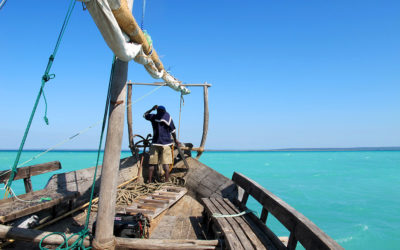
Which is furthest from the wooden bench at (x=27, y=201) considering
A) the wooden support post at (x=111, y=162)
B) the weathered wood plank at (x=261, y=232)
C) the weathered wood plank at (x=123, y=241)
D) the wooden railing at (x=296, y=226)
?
the wooden railing at (x=296, y=226)

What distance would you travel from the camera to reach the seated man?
5.69 metres

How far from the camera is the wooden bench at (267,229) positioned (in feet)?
5.99

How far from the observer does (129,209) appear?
4.02 metres

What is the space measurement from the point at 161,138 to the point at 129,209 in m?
2.03

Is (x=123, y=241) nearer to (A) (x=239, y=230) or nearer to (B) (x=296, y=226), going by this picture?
(A) (x=239, y=230)

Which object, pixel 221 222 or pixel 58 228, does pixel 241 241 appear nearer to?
pixel 221 222

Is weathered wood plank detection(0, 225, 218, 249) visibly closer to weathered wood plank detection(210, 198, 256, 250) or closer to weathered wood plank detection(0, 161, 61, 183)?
weathered wood plank detection(210, 198, 256, 250)

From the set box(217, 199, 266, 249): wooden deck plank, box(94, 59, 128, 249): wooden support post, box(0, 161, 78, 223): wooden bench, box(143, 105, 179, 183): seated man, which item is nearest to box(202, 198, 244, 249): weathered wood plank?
box(217, 199, 266, 249): wooden deck plank

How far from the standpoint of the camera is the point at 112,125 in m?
2.26

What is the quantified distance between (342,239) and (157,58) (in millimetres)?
9219

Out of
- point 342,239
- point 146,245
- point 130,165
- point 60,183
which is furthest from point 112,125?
point 342,239

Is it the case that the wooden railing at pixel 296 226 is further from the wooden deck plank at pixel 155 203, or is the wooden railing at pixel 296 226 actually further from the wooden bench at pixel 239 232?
the wooden deck plank at pixel 155 203

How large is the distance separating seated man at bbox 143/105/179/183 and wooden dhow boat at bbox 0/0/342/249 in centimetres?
59

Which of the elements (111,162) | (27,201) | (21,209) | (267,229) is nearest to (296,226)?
(267,229)
